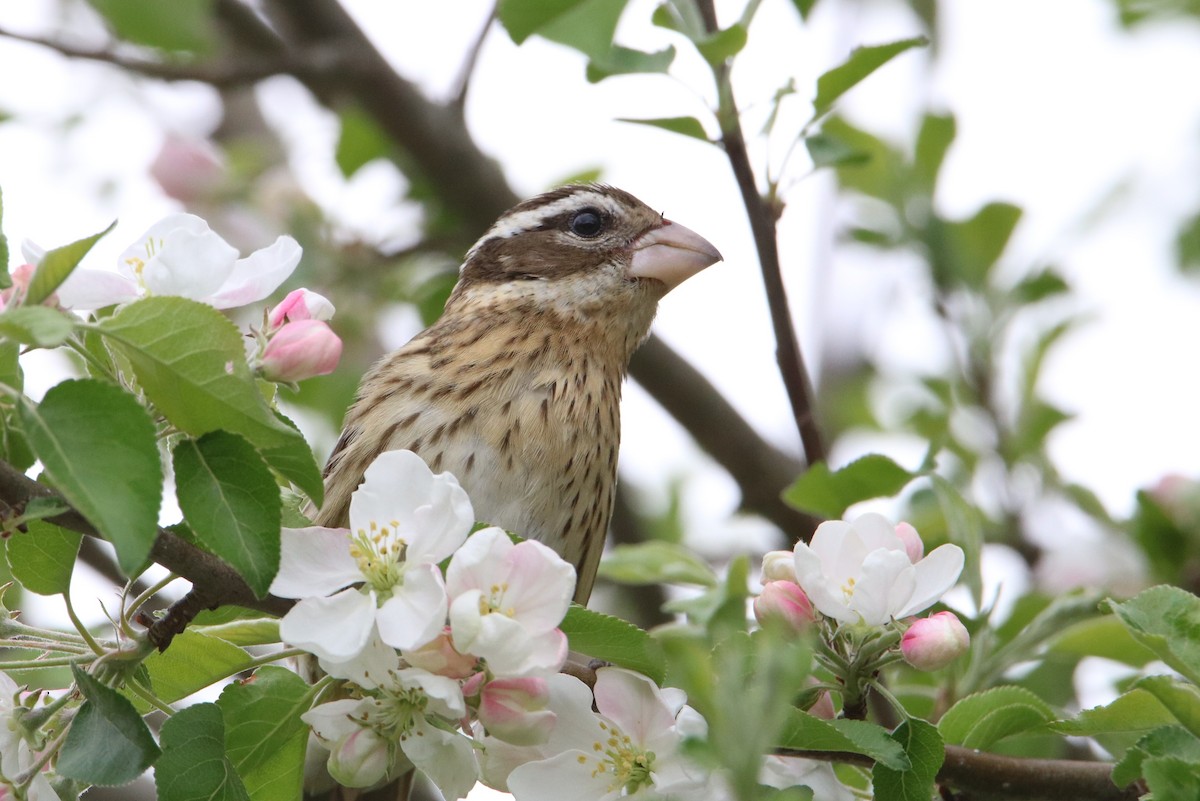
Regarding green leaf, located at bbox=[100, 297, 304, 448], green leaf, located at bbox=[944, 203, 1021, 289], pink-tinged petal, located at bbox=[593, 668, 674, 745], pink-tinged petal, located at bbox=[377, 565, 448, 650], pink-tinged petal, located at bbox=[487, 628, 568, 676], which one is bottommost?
pink-tinged petal, located at bbox=[593, 668, 674, 745]

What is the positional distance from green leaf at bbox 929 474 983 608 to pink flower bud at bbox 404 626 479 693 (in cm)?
149

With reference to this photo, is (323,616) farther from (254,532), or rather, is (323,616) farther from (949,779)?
(949,779)

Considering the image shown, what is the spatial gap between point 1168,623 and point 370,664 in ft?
3.88

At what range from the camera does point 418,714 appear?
2.27 m

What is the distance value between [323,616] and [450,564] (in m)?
0.19

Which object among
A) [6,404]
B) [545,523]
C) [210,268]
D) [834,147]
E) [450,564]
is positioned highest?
[834,147]

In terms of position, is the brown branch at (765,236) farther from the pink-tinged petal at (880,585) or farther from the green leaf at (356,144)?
the green leaf at (356,144)

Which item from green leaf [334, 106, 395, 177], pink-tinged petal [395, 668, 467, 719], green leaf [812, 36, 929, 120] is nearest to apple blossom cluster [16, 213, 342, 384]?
pink-tinged petal [395, 668, 467, 719]

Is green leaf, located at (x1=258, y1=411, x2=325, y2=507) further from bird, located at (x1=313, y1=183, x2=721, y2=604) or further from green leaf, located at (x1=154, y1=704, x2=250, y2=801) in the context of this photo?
bird, located at (x1=313, y1=183, x2=721, y2=604)

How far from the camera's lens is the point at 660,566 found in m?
3.68

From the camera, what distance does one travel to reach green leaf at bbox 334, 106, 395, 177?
5746mm

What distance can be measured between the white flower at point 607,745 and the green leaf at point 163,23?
9.14ft

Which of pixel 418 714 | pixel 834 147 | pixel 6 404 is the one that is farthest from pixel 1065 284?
pixel 6 404

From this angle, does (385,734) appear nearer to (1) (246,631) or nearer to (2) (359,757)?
(2) (359,757)
